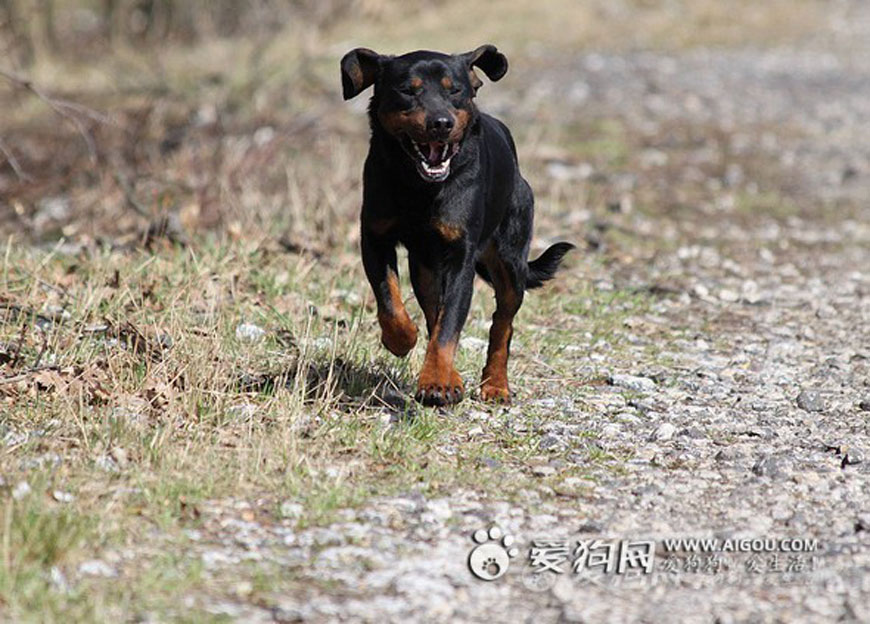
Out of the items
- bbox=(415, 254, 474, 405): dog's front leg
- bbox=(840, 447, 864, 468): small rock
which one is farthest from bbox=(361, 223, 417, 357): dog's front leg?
bbox=(840, 447, 864, 468): small rock

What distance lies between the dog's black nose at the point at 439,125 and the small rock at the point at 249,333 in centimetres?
153

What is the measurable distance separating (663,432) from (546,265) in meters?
1.32

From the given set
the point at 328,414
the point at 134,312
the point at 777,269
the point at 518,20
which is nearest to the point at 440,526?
the point at 328,414

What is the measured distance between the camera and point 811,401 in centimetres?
551

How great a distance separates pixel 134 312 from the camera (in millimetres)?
6094

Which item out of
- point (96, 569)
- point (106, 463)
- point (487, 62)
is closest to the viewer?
point (96, 569)

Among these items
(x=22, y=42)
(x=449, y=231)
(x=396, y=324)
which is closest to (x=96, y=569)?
(x=396, y=324)

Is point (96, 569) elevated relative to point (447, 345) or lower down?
lower down

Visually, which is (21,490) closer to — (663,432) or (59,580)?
(59,580)

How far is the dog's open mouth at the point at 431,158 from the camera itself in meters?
4.81

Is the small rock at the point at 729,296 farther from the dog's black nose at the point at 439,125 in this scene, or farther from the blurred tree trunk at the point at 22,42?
the blurred tree trunk at the point at 22,42

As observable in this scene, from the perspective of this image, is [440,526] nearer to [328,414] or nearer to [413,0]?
[328,414]

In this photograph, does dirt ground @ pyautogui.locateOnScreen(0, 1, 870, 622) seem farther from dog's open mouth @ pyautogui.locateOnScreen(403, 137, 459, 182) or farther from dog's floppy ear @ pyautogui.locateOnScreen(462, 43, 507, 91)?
dog's floppy ear @ pyautogui.locateOnScreen(462, 43, 507, 91)

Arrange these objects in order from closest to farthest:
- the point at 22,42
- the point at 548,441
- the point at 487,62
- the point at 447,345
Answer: the point at 548,441 < the point at 447,345 < the point at 487,62 < the point at 22,42
